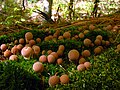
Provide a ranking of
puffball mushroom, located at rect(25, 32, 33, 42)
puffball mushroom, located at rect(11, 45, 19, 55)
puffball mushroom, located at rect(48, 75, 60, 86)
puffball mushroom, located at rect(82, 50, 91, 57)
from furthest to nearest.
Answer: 1. puffball mushroom, located at rect(25, 32, 33, 42)
2. puffball mushroom, located at rect(11, 45, 19, 55)
3. puffball mushroom, located at rect(82, 50, 91, 57)
4. puffball mushroom, located at rect(48, 75, 60, 86)

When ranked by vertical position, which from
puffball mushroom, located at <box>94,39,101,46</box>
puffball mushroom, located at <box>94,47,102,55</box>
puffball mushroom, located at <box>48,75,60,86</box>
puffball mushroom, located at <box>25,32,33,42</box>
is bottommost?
puffball mushroom, located at <box>48,75,60,86</box>

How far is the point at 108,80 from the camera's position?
4.48ft

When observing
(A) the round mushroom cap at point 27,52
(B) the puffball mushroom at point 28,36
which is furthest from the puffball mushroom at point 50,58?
(B) the puffball mushroom at point 28,36

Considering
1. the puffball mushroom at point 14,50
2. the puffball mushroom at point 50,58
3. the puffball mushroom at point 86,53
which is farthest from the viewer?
the puffball mushroom at point 14,50

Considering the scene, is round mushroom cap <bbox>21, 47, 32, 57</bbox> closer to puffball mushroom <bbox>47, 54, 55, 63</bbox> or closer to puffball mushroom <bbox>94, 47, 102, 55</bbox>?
puffball mushroom <bbox>47, 54, 55, 63</bbox>

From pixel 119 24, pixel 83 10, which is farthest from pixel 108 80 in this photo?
pixel 83 10

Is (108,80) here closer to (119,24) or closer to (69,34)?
(69,34)

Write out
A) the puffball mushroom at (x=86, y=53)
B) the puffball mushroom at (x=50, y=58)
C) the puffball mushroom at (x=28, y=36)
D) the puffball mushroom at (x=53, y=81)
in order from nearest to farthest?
1. the puffball mushroom at (x=53, y=81)
2. the puffball mushroom at (x=50, y=58)
3. the puffball mushroom at (x=86, y=53)
4. the puffball mushroom at (x=28, y=36)

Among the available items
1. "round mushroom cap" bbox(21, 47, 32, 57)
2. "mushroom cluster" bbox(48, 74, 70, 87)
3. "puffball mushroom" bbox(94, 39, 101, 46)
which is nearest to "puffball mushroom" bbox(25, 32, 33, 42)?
"round mushroom cap" bbox(21, 47, 32, 57)

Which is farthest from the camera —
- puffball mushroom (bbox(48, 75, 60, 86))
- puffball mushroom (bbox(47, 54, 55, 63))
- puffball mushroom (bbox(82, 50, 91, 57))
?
puffball mushroom (bbox(82, 50, 91, 57))

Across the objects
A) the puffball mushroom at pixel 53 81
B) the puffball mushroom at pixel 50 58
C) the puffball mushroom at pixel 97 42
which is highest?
the puffball mushroom at pixel 97 42

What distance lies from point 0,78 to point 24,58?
49 cm

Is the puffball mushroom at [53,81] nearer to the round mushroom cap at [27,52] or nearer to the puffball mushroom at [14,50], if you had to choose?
the round mushroom cap at [27,52]

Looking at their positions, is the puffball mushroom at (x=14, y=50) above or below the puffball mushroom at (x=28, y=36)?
below
